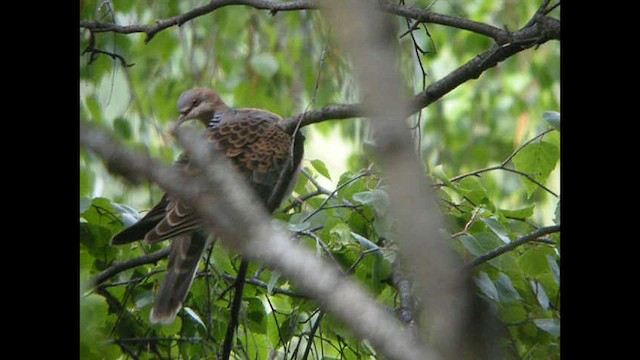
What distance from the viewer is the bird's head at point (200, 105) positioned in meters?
2.70

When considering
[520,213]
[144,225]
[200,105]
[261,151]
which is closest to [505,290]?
[520,213]

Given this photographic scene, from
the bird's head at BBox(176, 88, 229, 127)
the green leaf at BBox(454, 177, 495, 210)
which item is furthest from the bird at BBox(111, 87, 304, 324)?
the green leaf at BBox(454, 177, 495, 210)

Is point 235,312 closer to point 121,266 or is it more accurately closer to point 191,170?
point 121,266

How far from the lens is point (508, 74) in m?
4.79

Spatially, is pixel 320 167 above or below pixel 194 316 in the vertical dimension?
above

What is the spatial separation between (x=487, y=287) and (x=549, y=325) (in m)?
0.19

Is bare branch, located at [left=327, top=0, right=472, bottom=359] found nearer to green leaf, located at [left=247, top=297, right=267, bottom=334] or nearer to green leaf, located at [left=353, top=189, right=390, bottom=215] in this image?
green leaf, located at [left=353, top=189, right=390, bottom=215]

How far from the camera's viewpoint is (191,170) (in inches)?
50.4

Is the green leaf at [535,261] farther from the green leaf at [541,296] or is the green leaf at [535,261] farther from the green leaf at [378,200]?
the green leaf at [378,200]

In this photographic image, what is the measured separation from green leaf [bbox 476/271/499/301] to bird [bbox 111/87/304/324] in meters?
0.50

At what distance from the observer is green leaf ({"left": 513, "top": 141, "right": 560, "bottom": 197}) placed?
5.72 ft
